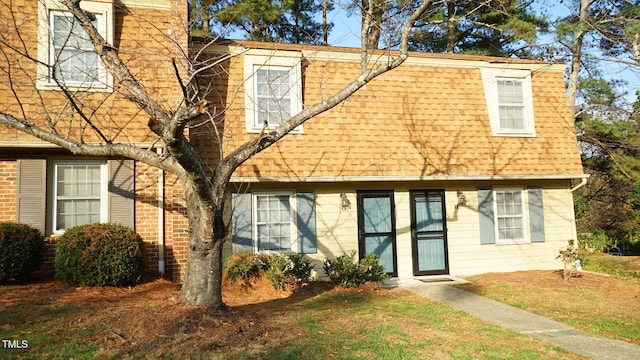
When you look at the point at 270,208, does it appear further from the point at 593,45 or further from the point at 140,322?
the point at 593,45

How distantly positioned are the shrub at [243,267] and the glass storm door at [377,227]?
2.72 metres

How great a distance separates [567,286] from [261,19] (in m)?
13.6

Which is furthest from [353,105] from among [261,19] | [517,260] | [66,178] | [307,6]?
[307,6]

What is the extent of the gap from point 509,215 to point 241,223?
6.87 meters

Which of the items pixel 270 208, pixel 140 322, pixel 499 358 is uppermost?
pixel 270 208

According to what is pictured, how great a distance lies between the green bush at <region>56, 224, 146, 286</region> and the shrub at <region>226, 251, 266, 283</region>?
1.72m

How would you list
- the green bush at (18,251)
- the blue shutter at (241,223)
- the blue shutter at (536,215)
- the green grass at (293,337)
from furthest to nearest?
the blue shutter at (536,215), the blue shutter at (241,223), the green bush at (18,251), the green grass at (293,337)

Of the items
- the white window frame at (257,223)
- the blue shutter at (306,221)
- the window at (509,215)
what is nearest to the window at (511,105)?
the window at (509,215)

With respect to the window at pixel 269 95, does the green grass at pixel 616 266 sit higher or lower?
lower

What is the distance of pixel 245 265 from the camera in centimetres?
862

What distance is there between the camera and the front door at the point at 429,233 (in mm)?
10773

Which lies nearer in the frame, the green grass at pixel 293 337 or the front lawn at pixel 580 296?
the green grass at pixel 293 337

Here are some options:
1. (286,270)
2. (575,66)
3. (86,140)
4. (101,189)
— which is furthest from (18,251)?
(575,66)

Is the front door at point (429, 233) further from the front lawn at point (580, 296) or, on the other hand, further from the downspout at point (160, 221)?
the downspout at point (160, 221)
